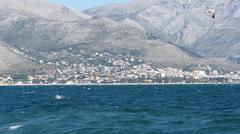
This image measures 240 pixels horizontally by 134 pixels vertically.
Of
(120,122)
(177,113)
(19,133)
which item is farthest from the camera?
(177,113)

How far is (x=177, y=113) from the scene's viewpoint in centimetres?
12262

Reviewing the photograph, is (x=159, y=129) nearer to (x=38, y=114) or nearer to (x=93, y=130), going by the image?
(x=93, y=130)

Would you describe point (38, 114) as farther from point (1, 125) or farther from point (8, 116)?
point (1, 125)

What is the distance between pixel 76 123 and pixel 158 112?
24.5 meters

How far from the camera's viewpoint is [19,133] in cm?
9444

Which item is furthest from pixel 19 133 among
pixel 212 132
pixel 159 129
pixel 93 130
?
pixel 212 132

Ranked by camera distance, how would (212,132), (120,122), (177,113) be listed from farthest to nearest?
(177,113) → (120,122) → (212,132)

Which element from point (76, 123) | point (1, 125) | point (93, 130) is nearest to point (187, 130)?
point (93, 130)

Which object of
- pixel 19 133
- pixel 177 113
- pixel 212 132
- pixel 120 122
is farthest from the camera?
pixel 177 113

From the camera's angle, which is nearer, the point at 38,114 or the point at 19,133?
the point at 19,133

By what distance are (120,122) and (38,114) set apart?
27.5m

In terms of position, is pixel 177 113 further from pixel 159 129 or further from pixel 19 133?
pixel 19 133

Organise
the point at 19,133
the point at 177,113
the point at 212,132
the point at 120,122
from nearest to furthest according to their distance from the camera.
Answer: the point at 212,132
the point at 19,133
the point at 120,122
the point at 177,113

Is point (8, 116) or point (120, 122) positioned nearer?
point (120, 122)
